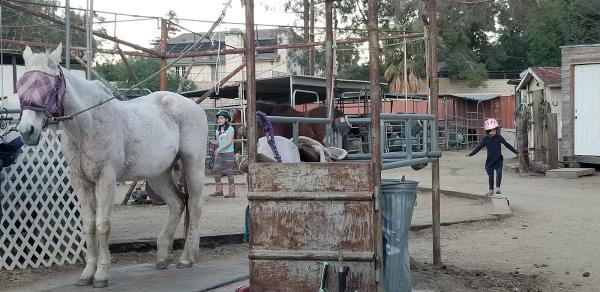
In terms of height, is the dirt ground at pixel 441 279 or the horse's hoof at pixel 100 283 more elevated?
the horse's hoof at pixel 100 283

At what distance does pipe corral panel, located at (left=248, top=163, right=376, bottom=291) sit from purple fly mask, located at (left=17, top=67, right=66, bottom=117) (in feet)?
6.05

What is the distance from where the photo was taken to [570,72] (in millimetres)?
18828

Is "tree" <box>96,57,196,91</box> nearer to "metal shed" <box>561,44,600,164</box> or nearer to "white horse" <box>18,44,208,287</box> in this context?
"metal shed" <box>561,44,600,164</box>

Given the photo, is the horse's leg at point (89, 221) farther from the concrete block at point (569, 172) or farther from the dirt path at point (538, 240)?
the concrete block at point (569, 172)

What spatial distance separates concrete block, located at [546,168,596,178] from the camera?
17484 mm

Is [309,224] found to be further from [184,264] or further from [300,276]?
[184,264]

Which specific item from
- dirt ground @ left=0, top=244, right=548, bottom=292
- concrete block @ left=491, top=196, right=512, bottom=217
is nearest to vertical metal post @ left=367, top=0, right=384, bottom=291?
dirt ground @ left=0, top=244, right=548, bottom=292

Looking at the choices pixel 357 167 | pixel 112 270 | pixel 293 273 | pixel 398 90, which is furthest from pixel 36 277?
pixel 398 90

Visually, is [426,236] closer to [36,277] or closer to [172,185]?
[172,185]

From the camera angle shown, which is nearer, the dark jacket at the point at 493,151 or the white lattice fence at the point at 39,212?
the white lattice fence at the point at 39,212

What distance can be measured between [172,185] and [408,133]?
2.68m

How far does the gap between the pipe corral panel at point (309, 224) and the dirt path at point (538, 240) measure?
112 inches

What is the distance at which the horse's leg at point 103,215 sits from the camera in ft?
19.9

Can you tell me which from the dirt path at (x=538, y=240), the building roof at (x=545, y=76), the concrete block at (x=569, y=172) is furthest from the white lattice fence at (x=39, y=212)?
the building roof at (x=545, y=76)
